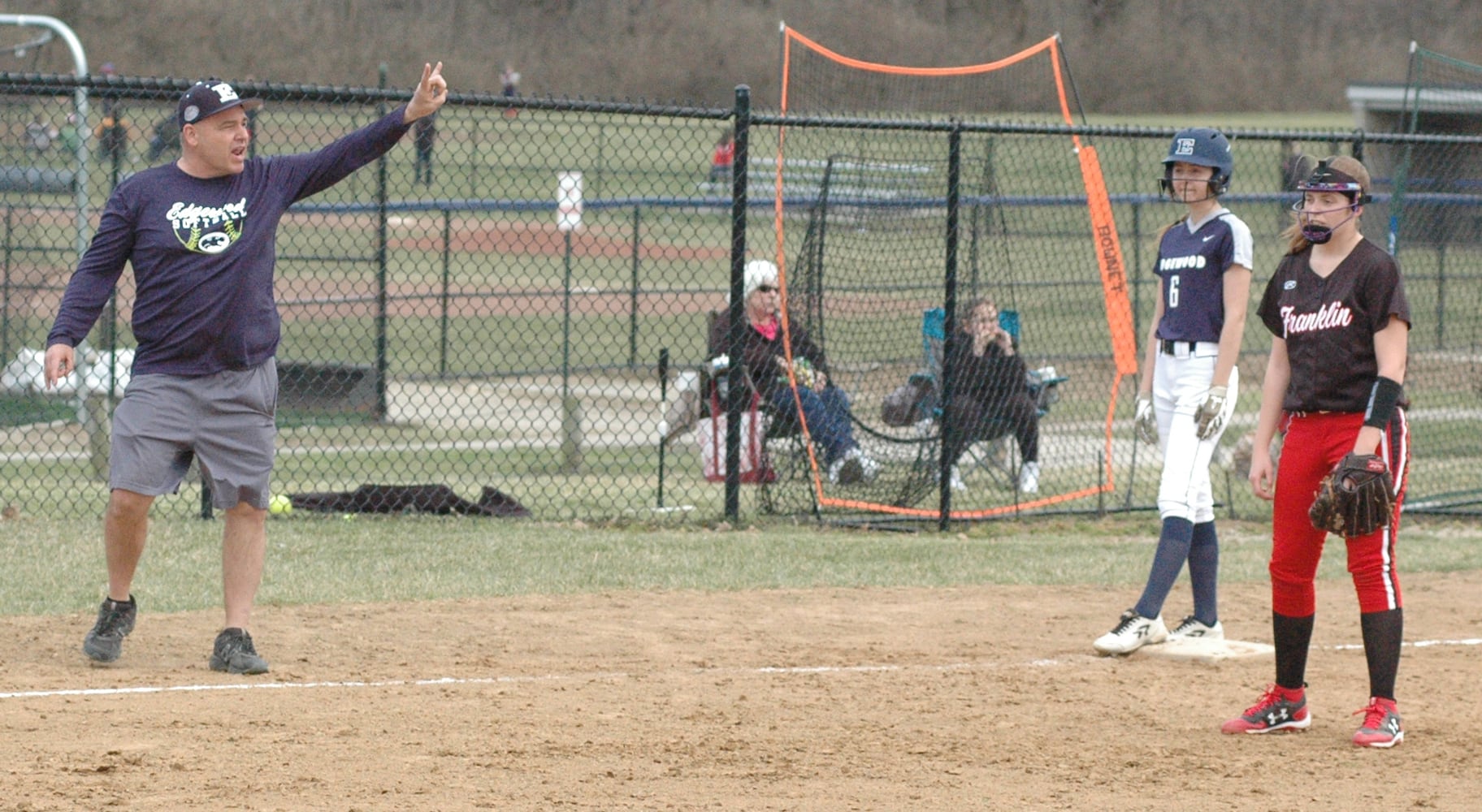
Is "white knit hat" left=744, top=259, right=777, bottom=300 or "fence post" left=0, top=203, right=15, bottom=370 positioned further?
"fence post" left=0, top=203, right=15, bottom=370

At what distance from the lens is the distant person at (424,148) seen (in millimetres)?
15375

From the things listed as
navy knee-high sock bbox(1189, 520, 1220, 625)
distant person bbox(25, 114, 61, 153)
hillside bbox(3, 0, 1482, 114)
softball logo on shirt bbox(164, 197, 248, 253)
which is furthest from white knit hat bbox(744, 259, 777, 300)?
hillside bbox(3, 0, 1482, 114)

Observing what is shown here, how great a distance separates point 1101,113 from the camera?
31734 mm

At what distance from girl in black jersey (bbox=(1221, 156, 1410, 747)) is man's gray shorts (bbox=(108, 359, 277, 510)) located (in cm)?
346

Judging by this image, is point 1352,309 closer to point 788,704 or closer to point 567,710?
point 788,704

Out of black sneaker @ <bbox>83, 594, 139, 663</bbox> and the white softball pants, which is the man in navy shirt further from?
the white softball pants

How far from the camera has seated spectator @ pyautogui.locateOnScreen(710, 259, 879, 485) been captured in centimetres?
978

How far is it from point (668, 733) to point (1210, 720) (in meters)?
1.88

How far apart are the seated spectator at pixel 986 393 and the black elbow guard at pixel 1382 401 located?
183 inches

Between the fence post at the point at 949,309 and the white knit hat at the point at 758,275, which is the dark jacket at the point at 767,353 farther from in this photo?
the fence post at the point at 949,309

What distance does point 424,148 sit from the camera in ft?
65.0

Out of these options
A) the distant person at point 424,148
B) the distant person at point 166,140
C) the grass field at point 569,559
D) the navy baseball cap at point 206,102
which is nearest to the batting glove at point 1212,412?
the grass field at point 569,559

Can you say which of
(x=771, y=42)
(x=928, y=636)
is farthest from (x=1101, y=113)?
(x=928, y=636)

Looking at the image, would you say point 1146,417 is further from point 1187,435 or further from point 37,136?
point 37,136
